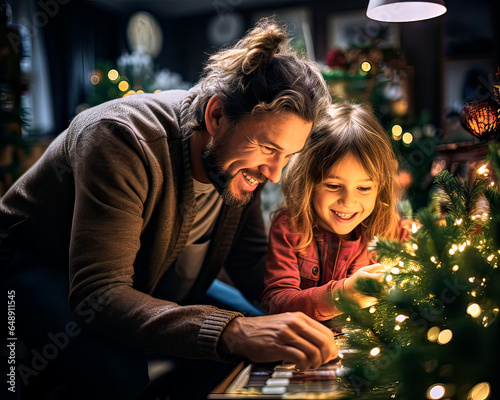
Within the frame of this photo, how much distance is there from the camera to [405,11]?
52.9 inches

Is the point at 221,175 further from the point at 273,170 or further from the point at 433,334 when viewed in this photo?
the point at 433,334

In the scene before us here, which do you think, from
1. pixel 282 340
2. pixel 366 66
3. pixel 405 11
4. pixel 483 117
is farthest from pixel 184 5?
pixel 282 340

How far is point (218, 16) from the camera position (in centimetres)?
567

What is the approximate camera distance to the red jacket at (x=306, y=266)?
1.01m

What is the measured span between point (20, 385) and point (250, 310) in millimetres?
685

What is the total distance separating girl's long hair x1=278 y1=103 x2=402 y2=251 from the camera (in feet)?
3.57

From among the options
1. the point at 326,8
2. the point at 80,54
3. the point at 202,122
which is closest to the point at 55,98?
the point at 80,54

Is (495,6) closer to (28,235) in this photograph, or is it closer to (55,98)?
(55,98)

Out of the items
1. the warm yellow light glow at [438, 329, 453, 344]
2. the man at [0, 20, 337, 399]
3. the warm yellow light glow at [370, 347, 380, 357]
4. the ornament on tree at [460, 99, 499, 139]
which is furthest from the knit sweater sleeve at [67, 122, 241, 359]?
the ornament on tree at [460, 99, 499, 139]

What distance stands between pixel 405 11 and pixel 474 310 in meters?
0.95

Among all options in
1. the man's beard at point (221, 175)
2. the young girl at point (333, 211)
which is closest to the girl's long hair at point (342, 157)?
the young girl at point (333, 211)

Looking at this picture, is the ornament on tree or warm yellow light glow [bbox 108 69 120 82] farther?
warm yellow light glow [bbox 108 69 120 82]

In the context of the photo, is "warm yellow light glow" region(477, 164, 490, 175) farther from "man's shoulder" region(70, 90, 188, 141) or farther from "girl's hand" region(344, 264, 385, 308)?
"man's shoulder" region(70, 90, 188, 141)

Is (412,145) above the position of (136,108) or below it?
below
